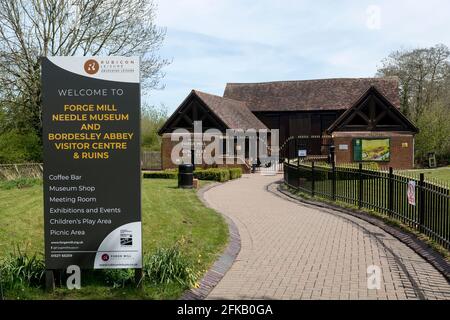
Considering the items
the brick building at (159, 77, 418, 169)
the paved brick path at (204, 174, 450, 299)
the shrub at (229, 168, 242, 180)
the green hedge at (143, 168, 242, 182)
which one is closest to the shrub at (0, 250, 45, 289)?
the paved brick path at (204, 174, 450, 299)

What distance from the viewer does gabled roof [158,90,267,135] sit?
36.8m

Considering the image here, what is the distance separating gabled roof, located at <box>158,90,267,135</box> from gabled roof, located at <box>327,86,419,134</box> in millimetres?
7422

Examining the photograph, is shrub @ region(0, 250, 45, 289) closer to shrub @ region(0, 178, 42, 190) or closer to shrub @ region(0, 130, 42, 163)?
shrub @ region(0, 178, 42, 190)

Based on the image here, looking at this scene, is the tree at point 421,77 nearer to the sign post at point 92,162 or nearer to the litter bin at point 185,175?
the litter bin at point 185,175

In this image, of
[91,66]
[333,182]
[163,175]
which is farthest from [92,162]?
[163,175]

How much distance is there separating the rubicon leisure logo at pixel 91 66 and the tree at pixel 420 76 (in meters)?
48.5

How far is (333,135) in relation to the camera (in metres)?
36.1

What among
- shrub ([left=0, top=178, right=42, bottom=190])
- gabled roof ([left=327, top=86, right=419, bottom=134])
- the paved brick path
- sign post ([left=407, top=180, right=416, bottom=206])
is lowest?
the paved brick path

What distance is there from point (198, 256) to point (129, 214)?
2243 mm

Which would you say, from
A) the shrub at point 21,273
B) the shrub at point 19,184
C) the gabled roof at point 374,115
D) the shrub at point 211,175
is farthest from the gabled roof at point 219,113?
the shrub at point 21,273

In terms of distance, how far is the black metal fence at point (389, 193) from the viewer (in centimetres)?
912

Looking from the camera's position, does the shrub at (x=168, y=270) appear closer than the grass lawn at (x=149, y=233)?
No

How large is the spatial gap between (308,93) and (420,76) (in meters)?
12.8
